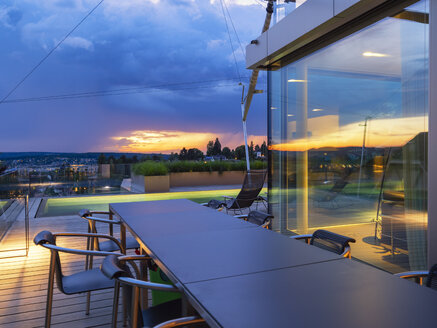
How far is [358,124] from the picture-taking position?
3721 millimetres

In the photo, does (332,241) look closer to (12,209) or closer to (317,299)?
(317,299)

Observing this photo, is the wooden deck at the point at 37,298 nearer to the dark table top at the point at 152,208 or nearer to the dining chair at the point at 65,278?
the dining chair at the point at 65,278

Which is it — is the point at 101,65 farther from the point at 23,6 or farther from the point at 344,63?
the point at 344,63

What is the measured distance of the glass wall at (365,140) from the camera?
3037 mm

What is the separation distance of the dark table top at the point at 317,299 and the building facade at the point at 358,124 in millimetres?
1780

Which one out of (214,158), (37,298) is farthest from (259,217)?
(214,158)

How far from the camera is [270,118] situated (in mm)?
5477

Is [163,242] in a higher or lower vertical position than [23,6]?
lower

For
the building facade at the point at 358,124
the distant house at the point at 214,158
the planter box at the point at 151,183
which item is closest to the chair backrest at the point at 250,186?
the building facade at the point at 358,124

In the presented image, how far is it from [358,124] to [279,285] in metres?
2.82

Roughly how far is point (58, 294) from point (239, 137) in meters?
20.2

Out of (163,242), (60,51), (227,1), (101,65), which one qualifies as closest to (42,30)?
(60,51)

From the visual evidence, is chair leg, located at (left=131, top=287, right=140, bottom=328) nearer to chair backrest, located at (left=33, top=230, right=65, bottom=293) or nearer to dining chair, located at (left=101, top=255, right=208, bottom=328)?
dining chair, located at (left=101, top=255, right=208, bottom=328)

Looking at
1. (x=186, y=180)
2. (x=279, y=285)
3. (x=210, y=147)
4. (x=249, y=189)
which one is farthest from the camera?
(x=210, y=147)
